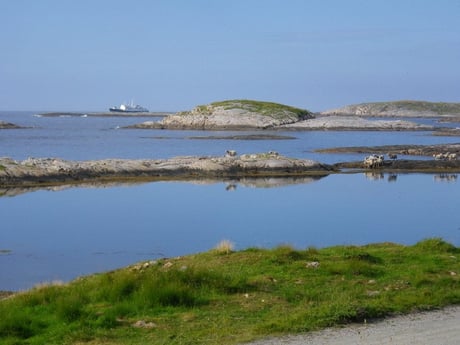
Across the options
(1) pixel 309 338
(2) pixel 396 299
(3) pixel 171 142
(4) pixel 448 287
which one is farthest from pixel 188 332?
(3) pixel 171 142

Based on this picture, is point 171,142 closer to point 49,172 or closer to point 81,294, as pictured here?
point 49,172

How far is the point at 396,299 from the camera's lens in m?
12.5

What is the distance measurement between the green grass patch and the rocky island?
368 feet

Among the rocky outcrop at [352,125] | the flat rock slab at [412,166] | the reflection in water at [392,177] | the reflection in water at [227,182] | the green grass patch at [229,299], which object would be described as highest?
the rocky outcrop at [352,125]

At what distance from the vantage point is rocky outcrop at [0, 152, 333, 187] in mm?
45281

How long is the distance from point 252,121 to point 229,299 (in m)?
119

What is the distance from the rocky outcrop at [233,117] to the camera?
430ft

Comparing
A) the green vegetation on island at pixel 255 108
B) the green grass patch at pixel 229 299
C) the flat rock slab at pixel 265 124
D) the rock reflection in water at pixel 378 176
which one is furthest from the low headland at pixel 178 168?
the green vegetation on island at pixel 255 108

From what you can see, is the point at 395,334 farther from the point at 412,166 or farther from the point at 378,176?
the point at 412,166

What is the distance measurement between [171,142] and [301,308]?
8116cm

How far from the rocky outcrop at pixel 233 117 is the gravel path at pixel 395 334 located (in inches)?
4605

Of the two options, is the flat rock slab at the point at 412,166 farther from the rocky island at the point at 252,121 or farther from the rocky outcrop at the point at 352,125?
the rocky island at the point at 252,121

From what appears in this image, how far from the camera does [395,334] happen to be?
34.2 ft

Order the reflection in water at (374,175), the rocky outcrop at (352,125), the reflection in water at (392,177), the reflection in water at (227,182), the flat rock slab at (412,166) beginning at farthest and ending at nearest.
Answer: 1. the rocky outcrop at (352,125)
2. the flat rock slab at (412,166)
3. the reflection in water at (374,175)
4. the reflection in water at (392,177)
5. the reflection in water at (227,182)
